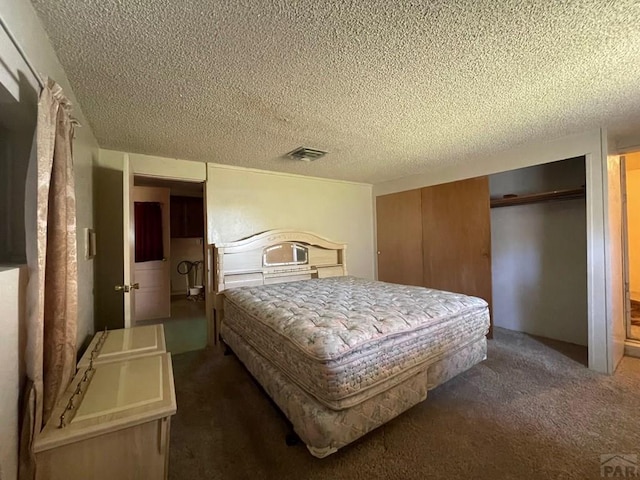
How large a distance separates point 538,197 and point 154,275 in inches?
226

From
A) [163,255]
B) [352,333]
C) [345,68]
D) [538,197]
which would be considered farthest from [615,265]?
[163,255]

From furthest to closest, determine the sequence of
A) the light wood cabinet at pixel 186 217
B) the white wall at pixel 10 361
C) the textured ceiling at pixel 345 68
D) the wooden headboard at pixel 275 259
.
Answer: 1. the light wood cabinet at pixel 186 217
2. the wooden headboard at pixel 275 259
3. the textured ceiling at pixel 345 68
4. the white wall at pixel 10 361

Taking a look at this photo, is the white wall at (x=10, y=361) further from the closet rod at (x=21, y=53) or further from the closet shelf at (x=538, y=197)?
the closet shelf at (x=538, y=197)

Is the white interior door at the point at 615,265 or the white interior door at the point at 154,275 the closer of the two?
the white interior door at the point at 615,265

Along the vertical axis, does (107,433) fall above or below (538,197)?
below

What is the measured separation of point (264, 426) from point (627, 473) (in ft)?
6.50

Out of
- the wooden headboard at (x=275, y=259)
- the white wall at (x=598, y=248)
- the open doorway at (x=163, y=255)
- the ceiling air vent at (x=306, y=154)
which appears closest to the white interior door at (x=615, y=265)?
the white wall at (x=598, y=248)

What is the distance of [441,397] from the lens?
2.06m

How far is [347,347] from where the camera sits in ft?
4.80

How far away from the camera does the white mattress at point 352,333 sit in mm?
1454

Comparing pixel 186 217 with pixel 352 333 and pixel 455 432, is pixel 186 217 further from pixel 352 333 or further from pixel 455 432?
pixel 455 432

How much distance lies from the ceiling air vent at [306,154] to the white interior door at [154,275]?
9.79ft

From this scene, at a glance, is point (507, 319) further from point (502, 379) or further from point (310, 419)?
point (310, 419)

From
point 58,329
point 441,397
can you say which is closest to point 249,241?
point 58,329
